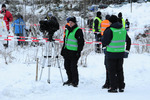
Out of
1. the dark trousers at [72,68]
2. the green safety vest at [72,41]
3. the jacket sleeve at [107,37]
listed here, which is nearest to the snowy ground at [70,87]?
the dark trousers at [72,68]

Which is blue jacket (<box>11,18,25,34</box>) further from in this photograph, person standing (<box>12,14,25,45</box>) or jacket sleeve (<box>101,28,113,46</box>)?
jacket sleeve (<box>101,28,113,46</box>)

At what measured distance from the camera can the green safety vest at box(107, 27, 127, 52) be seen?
15.4 feet

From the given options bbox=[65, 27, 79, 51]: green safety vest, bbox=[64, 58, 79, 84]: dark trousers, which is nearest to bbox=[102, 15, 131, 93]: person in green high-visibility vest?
bbox=[65, 27, 79, 51]: green safety vest

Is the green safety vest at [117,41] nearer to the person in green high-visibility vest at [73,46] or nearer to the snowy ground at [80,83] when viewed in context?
the person in green high-visibility vest at [73,46]

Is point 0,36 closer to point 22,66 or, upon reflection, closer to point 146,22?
point 22,66

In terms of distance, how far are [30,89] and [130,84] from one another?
10.4 feet

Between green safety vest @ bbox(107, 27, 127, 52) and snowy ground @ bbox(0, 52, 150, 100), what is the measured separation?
1011 millimetres

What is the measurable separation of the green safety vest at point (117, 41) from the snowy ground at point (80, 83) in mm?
1011

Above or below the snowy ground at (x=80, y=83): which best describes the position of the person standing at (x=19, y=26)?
above

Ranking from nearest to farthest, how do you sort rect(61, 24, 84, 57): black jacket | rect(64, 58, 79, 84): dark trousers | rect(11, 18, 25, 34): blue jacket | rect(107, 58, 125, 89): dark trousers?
rect(107, 58, 125, 89): dark trousers, rect(61, 24, 84, 57): black jacket, rect(64, 58, 79, 84): dark trousers, rect(11, 18, 25, 34): blue jacket

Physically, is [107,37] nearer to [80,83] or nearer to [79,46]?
[79,46]

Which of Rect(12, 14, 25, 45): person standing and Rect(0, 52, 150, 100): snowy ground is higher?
Rect(12, 14, 25, 45): person standing

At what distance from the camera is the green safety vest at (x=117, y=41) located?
468cm

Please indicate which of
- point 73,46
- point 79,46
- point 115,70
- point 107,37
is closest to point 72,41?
point 73,46
